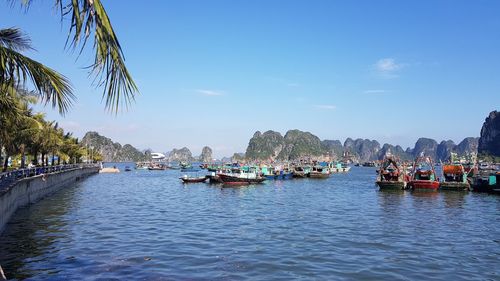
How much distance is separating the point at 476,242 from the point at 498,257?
14.1ft

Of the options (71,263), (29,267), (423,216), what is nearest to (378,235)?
(423,216)

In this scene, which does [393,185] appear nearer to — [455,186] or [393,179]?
[393,179]

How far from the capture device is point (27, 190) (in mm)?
39000

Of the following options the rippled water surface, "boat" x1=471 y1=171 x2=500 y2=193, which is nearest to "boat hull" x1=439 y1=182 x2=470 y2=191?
"boat" x1=471 y1=171 x2=500 y2=193

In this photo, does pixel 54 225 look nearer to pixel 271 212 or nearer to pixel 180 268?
Answer: pixel 180 268

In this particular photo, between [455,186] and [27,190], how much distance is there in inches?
2404

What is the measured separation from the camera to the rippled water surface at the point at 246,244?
17.6 meters

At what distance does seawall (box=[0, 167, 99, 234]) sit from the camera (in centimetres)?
2603

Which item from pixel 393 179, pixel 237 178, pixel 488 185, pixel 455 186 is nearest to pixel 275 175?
pixel 237 178

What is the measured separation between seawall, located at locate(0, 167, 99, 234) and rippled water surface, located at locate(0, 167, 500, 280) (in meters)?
1.08

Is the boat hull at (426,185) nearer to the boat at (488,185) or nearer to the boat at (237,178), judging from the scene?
the boat at (488,185)

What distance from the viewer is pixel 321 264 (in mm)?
19172

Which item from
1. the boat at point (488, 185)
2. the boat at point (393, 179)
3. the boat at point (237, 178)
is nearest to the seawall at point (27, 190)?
the boat at point (237, 178)

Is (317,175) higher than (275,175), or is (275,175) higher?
(275,175)
